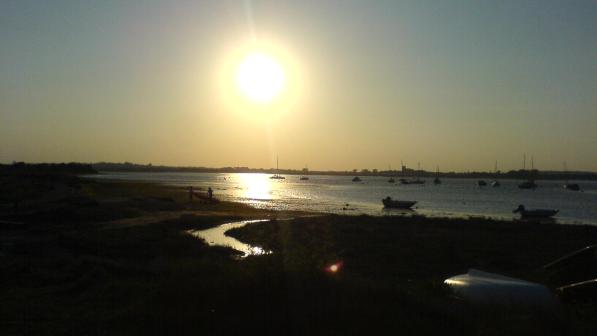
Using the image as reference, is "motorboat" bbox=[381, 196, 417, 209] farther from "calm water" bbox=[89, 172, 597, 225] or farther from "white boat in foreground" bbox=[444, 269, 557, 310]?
"white boat in foreground" bbox=[444, 269, 557, 310]

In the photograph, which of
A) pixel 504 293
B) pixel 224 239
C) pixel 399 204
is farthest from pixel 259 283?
pixel 399 204

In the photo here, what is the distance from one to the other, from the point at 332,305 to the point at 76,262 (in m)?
10.5

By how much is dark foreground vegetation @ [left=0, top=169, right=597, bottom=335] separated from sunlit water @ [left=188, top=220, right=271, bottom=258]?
84 centimetres

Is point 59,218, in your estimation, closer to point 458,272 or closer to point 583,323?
point 458,272

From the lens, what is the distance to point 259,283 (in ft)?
32.0

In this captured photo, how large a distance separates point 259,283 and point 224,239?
19871 mm

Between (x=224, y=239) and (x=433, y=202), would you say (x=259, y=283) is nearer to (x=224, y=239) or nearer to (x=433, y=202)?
(x=224, y=239)

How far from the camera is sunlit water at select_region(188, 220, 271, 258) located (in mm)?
24641

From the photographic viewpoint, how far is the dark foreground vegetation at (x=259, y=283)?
29.6 feet

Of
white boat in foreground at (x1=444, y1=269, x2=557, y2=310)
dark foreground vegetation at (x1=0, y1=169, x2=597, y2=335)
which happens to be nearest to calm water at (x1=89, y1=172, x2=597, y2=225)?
dark foreground vegetation at (x1=0, y1=169, x2=597, y2=335)

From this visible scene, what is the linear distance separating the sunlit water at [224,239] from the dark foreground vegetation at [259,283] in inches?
33.1

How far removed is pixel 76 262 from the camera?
16.8 meters

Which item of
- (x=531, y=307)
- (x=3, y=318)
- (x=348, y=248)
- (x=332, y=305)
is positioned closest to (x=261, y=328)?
(x=332, y=305)

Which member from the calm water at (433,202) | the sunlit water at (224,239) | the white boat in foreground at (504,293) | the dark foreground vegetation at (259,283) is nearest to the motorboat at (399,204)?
the calm water at (433,202)
